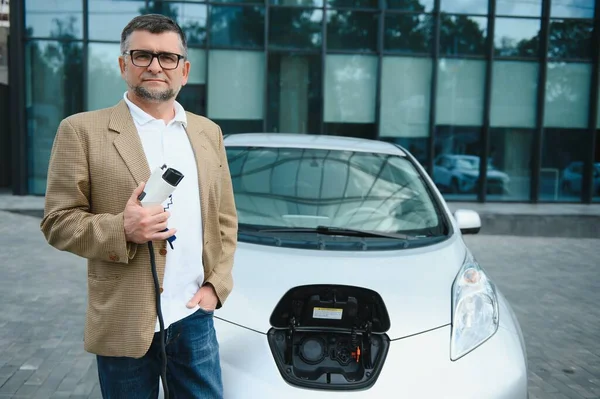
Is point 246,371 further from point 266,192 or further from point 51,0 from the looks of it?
point 51,0

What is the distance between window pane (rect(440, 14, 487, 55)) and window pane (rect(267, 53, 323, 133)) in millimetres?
3023

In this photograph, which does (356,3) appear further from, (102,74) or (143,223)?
(143,223)

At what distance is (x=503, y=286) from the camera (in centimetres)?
688

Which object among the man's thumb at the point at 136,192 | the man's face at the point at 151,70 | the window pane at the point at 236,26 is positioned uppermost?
the window pane at the point at 236,26

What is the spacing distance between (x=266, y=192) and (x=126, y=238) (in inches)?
73.2

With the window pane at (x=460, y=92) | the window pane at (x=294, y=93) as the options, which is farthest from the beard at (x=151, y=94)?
the window pane at (x=460, y=92)

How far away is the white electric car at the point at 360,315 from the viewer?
2.34 metres

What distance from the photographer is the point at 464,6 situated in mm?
13984

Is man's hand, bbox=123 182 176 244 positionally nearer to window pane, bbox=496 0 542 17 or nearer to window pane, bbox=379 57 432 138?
A: window pane, bbox=379 57 432 138

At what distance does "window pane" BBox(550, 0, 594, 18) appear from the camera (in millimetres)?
14211

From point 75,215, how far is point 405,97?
42.5 feet

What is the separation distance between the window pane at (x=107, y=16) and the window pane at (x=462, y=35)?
23.2 ft

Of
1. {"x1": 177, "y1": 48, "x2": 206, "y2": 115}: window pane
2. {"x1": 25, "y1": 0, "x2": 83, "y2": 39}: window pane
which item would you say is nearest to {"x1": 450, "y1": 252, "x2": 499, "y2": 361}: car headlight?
{"x1": 177, "y1": 48, "x2": 206, "y2": 115}: window pane

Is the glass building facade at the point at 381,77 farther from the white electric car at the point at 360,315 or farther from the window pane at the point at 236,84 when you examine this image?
the white electric car at the point at 360,315
